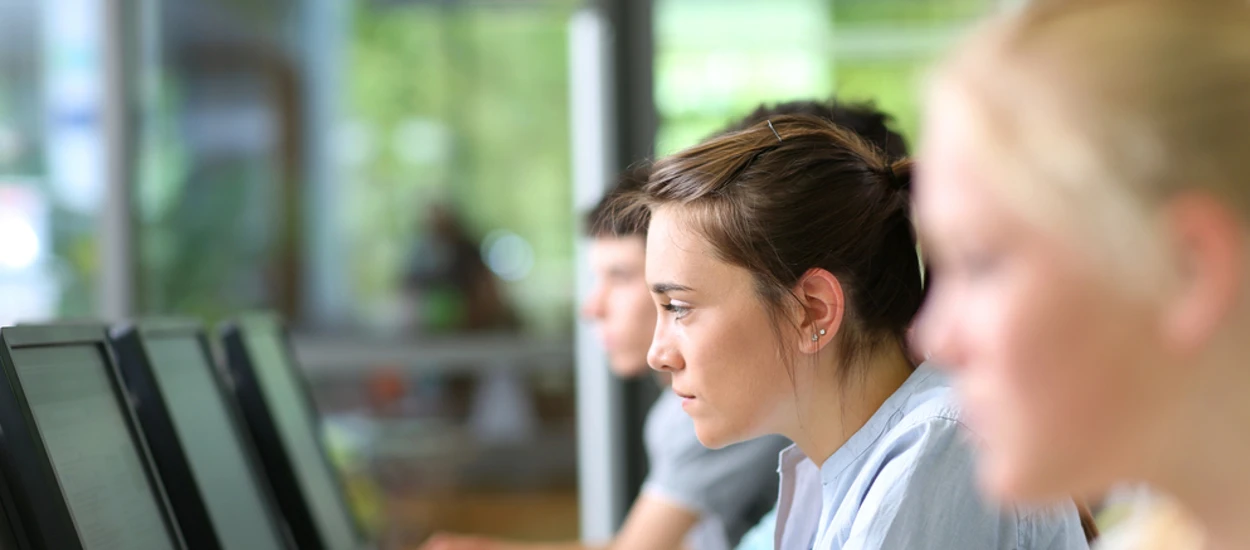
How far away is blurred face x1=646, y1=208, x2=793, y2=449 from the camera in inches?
45.7

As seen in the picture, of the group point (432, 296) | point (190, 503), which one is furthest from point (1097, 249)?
point (432, 296)

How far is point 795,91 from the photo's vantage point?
3.48 m

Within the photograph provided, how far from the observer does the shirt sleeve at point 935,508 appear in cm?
105

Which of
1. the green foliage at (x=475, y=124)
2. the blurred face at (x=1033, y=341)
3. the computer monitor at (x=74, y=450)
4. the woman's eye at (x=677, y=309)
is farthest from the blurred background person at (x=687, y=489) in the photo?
the green foliage at (x=475, y=124)

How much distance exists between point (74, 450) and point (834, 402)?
0.65 m

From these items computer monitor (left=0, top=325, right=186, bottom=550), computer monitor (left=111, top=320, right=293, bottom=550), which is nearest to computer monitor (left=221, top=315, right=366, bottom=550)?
computer monitor (left=111, top=320, right=293, bottom=550)

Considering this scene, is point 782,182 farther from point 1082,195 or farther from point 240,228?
point 240,228

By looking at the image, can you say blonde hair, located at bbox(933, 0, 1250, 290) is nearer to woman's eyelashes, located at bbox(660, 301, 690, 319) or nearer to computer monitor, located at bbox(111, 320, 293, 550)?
woman's eyelashes, located at bbox(660, 301, 690, 319)

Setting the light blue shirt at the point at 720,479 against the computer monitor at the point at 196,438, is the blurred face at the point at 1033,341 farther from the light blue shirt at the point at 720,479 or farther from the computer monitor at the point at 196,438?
the light blue shirt at the point at 720,479

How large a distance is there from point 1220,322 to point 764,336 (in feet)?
2.03

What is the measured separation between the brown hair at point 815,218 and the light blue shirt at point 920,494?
0.07 m

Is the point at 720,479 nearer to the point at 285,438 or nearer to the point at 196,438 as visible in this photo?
the point at 285,438

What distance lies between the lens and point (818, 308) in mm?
1167

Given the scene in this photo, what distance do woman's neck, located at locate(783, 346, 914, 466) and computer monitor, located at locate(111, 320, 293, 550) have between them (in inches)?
21.6
